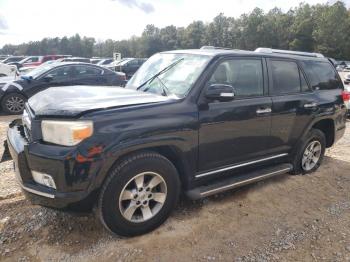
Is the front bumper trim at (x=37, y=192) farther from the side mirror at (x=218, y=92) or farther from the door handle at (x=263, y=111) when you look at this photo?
the door handle at (x=263, y=111)

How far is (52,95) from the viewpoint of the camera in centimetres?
338

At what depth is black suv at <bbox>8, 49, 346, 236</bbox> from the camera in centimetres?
268

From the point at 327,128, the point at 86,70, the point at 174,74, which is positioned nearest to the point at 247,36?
the point at 86,70

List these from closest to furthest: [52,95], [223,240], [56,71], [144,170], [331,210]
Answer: [144,170] → [223,240] → [52,95] → [331,210] → [56,71]

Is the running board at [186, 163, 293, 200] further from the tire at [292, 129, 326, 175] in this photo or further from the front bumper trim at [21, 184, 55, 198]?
the front bumper trim at [21, 184, 55, 198]

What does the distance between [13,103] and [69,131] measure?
7.75 metres

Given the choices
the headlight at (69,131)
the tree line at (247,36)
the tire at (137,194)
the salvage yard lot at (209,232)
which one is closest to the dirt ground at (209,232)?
the salvage yard lot at (209,232)

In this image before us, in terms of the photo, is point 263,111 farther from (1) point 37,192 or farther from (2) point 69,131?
(1) point 37,192

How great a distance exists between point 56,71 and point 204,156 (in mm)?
7567

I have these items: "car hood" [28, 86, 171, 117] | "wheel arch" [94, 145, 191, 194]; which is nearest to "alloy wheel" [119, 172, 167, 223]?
"wheel arch" [94, 145, 191, 194]

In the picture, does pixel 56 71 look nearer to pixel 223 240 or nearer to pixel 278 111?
pixel 278 111

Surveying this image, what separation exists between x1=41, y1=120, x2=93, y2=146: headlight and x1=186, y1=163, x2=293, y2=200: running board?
1.33 meters

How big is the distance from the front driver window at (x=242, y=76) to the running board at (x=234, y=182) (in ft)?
3.21

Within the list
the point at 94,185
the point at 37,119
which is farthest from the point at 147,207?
the point at 37,119
